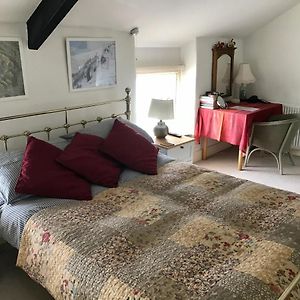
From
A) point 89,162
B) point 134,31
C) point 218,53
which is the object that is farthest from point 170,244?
point 218,53

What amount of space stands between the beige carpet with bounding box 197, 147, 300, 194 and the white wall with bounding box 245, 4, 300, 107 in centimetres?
87

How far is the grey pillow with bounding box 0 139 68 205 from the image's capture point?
2031 millimetres

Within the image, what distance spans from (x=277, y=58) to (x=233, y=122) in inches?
50.7

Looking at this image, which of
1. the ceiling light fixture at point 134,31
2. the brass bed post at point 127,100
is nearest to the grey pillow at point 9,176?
the brass bed post at point 127,100

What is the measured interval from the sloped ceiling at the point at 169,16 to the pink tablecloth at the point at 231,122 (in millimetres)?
975

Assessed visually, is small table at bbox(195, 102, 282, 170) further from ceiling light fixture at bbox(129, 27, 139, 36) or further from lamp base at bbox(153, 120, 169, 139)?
ceiling light fixture at bbox(129, 27, 139, 36)

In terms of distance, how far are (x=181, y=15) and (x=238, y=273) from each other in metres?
2.54

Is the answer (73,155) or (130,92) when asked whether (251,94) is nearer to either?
(130,92)

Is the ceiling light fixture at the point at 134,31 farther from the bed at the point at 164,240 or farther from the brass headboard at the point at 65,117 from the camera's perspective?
the bed at the point at 164,240

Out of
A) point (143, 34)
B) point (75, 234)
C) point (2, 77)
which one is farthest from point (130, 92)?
point (75, 234)

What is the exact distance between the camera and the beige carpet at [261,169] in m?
3.72

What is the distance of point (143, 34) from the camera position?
3344 mm

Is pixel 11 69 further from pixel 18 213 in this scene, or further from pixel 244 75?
pixel 244 75

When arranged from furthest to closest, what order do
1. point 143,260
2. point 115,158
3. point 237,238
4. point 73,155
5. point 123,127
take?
point 123,127 → point 115,158 → point 73,155 → point 237,238 → point 143,260
